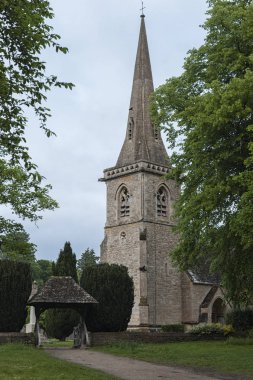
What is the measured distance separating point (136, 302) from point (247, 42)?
82.2 feet

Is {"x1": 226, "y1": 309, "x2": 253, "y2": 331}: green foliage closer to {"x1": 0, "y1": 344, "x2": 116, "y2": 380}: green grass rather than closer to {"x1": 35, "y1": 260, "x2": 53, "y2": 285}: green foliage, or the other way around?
{"x1": 0, "y1": 344, "x2": 116, "y2": 380}: green grass

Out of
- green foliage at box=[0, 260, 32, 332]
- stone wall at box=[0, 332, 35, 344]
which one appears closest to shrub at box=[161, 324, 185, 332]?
green foliage at box=[0, 260, 32, 332]

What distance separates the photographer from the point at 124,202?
143 feet

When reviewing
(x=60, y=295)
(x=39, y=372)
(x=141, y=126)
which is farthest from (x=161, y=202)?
(x=39, y=372)

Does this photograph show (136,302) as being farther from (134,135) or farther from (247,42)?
(247,42)

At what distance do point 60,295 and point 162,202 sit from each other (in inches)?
757

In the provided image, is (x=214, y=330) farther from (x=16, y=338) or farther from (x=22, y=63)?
(x=22, y=63)

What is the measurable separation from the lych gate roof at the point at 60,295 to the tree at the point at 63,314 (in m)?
8.99

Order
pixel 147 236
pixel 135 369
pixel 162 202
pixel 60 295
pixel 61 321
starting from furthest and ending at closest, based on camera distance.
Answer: pixel 162 202, pixel 147 236, pixel 61 321, pixel 60 295, pixel 135 369

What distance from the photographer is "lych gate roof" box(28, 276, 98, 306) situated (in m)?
25.1

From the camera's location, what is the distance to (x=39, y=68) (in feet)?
32.2

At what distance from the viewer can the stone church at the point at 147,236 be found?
39750 mm

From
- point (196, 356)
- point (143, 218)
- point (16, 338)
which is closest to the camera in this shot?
point (196, 356)

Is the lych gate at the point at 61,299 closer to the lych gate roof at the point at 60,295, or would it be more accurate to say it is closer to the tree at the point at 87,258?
the lych gate roof at the point at 60,295
